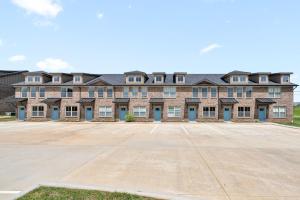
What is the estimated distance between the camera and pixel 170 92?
35.3 m

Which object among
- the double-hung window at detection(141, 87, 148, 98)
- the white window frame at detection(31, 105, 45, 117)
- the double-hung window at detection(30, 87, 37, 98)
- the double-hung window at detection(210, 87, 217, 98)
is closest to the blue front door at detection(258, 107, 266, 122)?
the double-hung window at detection(210, 87, 217, 98)

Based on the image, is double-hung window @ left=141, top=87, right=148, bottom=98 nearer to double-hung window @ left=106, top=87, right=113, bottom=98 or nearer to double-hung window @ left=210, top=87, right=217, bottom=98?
double-hung window @ left=106, top=87, right=113, bottom=98

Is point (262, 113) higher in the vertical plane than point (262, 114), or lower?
higher

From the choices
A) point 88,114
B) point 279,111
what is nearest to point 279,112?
point 279,111

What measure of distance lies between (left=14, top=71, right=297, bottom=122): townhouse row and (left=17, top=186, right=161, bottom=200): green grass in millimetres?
29059

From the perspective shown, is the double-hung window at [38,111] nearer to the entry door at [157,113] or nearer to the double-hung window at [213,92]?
the entry door at [157,113]

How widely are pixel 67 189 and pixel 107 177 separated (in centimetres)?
153

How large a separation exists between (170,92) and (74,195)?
3087 centimetres

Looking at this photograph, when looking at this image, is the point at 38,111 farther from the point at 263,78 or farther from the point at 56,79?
the point at 263,78

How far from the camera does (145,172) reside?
743 centimetres

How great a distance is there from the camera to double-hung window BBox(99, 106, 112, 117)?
117 feet

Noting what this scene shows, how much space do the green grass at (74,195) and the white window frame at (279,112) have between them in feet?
118

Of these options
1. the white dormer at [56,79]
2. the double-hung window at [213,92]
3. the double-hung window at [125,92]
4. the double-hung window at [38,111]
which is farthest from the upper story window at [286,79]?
the double-hung window at [38,111]

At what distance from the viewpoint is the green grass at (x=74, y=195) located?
5039 mm
